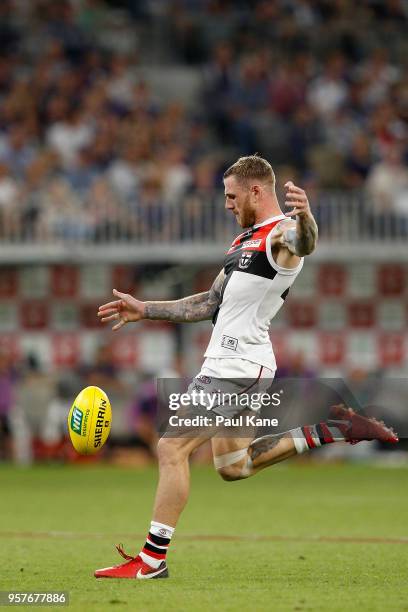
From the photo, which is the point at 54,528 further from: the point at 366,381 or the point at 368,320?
the point at 368,320

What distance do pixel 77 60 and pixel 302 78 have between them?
3966 millimetres

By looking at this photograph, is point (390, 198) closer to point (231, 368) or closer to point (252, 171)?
point (252, 171)

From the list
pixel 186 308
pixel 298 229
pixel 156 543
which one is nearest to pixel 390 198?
pixel 186 308

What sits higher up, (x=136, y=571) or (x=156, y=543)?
(x=156, y=543)

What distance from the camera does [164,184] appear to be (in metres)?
23.6

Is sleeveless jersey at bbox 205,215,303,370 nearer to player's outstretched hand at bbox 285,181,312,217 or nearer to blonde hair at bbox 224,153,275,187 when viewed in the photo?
blonde hair at bbox 224,153,275,187

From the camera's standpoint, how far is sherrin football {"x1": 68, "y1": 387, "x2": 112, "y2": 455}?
376 inches

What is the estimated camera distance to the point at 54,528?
43.9 ft

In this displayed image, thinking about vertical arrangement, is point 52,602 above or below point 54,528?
above

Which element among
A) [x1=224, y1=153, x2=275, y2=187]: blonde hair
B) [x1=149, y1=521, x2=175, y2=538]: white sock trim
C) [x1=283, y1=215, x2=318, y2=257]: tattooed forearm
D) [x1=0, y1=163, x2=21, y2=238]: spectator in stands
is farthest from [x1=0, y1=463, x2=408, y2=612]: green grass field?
[x1=0, y1=163, x2=21, y2=238]: spectator in stands

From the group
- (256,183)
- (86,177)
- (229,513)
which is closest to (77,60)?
(86,177)

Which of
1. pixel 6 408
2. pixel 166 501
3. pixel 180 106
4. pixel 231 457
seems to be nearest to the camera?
pixel 166 501

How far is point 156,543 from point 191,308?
157 cm

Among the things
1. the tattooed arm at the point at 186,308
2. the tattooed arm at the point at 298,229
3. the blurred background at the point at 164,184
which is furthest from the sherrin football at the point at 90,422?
the blurred background at the point at 164,184
